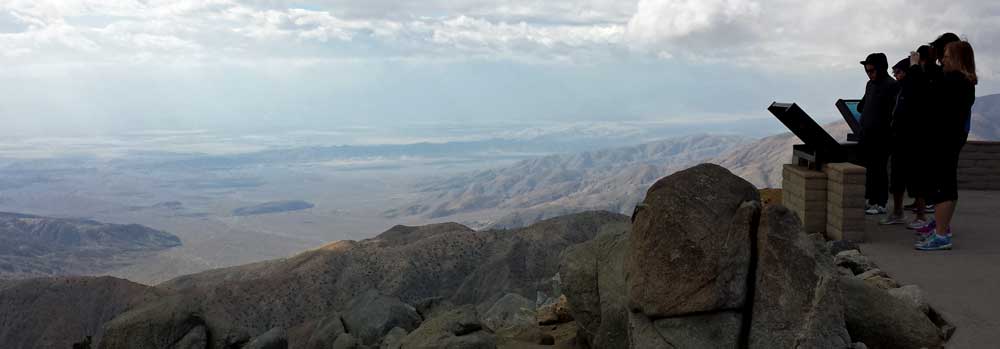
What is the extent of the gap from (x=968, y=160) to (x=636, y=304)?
11.4 meters

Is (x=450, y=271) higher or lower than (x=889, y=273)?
lower

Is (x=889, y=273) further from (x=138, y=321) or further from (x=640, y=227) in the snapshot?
(x=138, y=321)

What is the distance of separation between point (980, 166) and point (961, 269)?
758cm

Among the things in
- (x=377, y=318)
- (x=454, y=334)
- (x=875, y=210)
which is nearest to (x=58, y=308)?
(x=377, y=318)

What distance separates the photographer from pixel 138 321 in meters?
12.7

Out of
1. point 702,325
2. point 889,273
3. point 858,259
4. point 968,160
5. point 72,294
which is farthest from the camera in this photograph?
point 72,294

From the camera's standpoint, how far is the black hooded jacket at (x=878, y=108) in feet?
40.4

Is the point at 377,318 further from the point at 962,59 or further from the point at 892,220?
the point at 962,59

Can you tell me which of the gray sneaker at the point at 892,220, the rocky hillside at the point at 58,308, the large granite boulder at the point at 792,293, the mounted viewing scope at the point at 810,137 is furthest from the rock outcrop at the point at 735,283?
the rocky hillside at the point at 58,308

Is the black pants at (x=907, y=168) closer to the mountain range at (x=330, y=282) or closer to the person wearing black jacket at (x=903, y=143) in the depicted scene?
the person wearing black jacket at (x=903, y=143)

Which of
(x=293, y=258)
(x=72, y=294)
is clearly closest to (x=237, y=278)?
(x=293, y=258)

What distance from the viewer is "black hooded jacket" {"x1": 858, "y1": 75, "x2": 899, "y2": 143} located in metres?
12.3

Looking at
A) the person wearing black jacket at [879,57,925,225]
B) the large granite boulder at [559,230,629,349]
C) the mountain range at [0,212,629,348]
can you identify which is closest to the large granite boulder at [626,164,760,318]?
the large granite boulder at [559,230,629,349]

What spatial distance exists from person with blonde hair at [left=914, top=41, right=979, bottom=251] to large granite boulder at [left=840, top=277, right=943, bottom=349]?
2682 millimetres
